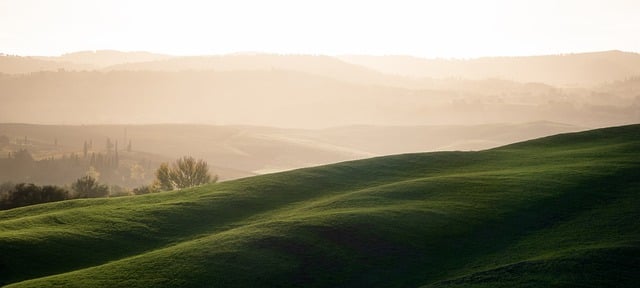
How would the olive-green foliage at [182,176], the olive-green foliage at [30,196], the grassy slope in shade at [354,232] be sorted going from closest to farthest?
the grassy slope in shade at [354,232] < the olive-green foliage at [30,196] < the olive-green foliage at [182,176]

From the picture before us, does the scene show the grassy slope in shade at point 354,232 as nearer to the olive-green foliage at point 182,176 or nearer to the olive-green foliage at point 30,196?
the olive-green foliage at point 30,196

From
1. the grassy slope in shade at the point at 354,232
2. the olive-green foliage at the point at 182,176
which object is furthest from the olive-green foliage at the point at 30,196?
the olive-green foliage at the point at 182,176

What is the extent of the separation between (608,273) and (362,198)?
66.3ft

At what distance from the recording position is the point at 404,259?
38938 mm

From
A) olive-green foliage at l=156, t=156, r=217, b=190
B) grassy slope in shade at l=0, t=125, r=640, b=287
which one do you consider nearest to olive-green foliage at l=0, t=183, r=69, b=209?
grassy slope in shade at l=0, t=125, r=640, b=287

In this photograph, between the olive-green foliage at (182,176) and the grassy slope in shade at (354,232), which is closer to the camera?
the grassy slope in shade at (354,232)

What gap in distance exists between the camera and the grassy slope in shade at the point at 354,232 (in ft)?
118

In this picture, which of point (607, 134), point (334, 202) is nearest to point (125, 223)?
point (334, 202)

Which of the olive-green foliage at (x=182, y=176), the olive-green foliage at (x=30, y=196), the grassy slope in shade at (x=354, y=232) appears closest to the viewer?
the grassy slope in shade at (x=354, y=232)

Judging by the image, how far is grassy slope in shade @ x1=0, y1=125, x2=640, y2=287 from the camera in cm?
3594

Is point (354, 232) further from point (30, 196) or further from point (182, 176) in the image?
point (182, 176)

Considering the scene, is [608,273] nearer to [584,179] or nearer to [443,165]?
[584,179]

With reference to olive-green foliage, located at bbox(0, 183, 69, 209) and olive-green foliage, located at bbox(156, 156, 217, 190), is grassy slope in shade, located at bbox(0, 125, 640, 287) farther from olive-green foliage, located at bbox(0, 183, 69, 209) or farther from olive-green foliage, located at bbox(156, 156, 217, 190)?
olive-green foliage, located at bbox(156, 156, 217, 190)

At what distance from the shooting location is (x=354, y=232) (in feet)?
137
